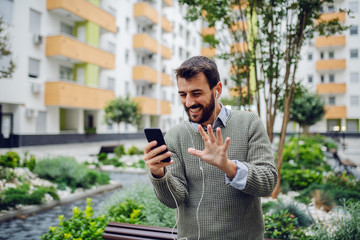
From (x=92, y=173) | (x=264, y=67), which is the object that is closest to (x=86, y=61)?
(x=92, y=173)

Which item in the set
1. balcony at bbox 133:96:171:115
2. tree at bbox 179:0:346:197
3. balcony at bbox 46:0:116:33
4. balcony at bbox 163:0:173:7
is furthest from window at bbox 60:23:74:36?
tree at bbox 179:0:346:197

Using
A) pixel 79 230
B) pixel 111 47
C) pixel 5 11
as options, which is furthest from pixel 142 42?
pixel 79 230

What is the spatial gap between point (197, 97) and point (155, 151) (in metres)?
0.44

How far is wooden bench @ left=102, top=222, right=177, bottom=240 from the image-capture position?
286 centimetres

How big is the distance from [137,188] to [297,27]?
431 centimetres

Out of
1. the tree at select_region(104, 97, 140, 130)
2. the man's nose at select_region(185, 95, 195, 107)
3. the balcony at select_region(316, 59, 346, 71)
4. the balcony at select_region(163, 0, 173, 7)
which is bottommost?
the man's nose at select_region(185, 95, 195, 107)

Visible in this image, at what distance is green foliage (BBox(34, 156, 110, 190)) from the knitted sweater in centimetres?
674

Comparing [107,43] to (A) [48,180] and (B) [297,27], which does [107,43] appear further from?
(B) [297,27]

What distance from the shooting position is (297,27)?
590 centimetres

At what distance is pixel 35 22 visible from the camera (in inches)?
792

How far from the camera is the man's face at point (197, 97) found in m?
1.85

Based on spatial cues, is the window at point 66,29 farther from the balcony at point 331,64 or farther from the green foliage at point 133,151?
the balcony at point 331,64

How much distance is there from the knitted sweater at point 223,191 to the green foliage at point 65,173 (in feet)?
22.1

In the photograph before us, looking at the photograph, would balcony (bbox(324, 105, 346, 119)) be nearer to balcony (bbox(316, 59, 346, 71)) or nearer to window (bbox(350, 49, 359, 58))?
balcony (bbox(316, 59, 346, 71))
